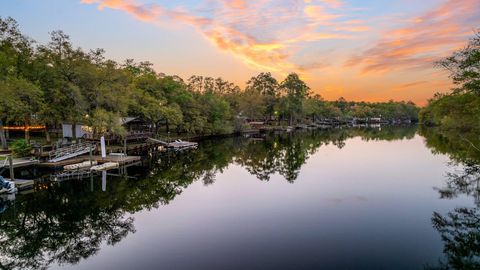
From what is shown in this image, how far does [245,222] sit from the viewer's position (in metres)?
15.3

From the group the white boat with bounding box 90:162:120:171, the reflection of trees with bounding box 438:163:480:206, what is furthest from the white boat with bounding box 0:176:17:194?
the reflection of trees with bounding box 438:163:480:206

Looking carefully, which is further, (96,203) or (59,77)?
(59,77)

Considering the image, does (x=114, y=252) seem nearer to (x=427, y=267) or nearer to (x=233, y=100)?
(x=427, y=267)

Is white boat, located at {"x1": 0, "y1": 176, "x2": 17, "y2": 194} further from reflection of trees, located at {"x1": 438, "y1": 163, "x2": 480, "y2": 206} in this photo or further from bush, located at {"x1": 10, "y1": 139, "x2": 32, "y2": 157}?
reflection of trees, located at {"x1": 438, "y1": 163, "x2": 480, "y2": 206}

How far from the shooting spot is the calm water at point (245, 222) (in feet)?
37.3

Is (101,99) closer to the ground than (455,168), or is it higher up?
higher up

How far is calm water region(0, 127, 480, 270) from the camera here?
11367 millimetres

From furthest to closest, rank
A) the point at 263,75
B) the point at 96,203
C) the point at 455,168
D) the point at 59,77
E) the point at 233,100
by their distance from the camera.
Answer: the point at 263,75 < the point at 233,100 < the point at 59,77 < the point at 455,168 < the point at 96,203

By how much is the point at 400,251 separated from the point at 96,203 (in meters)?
15.9

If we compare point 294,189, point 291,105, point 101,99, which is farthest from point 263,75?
point 294,189

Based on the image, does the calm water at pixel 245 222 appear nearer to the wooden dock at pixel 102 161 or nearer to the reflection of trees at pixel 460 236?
the reflection of trees at pixel 460 236

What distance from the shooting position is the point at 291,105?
319 feet

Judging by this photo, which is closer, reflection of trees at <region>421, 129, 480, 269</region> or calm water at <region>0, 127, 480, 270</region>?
reflection of trees at <region>421, 129, 480, 269</region>

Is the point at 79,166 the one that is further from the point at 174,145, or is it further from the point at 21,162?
the point at 174,145
